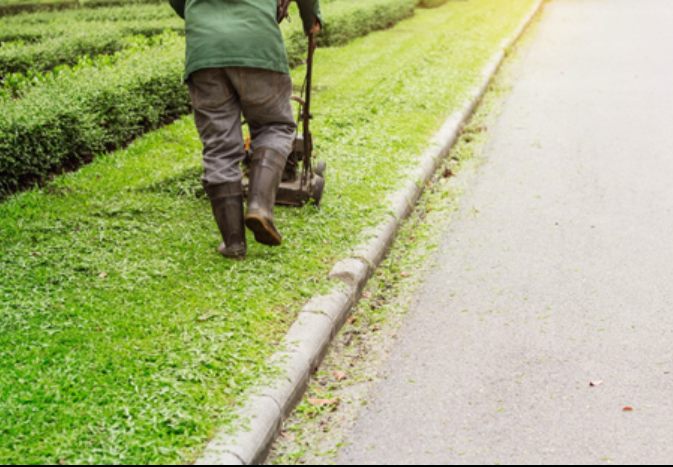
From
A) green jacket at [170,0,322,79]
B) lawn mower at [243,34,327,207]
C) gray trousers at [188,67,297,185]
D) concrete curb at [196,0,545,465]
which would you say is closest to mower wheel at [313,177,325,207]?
lawn mower at [243,34,327,207]

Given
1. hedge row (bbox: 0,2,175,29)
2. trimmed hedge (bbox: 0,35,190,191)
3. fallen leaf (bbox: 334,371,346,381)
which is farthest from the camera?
hedge row (bbox: 0,2,175,29)

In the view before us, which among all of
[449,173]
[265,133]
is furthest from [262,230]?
[449,173]

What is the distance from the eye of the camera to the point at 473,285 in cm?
427

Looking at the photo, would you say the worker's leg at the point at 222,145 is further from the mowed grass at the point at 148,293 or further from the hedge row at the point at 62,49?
the hedge row at the point at 62,49

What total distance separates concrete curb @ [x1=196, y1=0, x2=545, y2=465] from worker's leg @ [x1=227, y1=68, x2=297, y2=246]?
0.52 meters

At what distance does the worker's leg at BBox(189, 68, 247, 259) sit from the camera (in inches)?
159

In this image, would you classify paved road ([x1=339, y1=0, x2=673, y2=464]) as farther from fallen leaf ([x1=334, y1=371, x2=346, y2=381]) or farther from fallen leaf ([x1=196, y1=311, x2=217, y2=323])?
fallen leaf ([x1=196, y1=311, x2=217, y2=323])

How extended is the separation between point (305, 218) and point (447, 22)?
1103 cm

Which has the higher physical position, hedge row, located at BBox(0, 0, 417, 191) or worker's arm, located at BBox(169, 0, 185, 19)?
worker's arm, located at BBox(169, 0, 185, 19)

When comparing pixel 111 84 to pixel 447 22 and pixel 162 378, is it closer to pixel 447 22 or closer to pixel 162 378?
pixel 162 378

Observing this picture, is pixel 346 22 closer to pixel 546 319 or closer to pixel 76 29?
pixel 76 29

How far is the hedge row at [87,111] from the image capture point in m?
5.17

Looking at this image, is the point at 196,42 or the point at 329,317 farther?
the point at 196,42

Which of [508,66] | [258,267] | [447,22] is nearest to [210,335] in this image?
[258,267]
